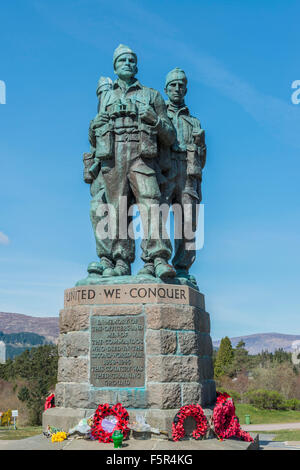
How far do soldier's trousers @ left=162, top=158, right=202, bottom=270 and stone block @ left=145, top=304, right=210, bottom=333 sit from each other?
1414mm

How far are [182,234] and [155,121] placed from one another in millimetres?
1848

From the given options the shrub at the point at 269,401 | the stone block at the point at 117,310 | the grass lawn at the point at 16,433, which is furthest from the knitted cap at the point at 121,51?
the shrub at the point at 269,401

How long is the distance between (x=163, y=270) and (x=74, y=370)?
1.67m

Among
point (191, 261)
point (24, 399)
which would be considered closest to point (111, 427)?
point (191, 261)

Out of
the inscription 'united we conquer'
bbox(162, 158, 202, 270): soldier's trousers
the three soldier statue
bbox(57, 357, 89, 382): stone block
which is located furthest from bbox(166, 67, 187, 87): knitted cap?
bbox(57, 357, 89, 382): stone block

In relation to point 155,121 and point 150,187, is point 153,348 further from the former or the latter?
point 155,121

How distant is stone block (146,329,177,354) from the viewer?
6309 millimetres

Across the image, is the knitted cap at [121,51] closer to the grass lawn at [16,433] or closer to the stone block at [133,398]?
the stone block at [133,398]

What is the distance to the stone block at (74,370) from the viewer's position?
646 cm

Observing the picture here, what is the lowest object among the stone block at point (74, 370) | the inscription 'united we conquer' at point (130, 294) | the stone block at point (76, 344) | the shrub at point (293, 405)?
the shrub at point (293, 405)

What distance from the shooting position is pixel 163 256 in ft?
23.2

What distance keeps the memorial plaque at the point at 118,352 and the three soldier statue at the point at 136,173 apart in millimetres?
688

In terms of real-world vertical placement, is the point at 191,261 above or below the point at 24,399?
above
